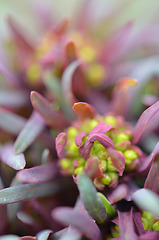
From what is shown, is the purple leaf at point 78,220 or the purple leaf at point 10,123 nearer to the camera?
the purple leaf at point 78,220

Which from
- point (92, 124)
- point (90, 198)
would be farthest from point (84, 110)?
point (90, 198)

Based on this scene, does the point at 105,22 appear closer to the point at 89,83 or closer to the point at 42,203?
the point at 89,83

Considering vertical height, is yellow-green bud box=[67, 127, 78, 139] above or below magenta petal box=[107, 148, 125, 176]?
above

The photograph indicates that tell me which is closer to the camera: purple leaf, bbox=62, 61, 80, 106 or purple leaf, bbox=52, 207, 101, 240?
purple leaf, bbox=52, 207, 101, 240

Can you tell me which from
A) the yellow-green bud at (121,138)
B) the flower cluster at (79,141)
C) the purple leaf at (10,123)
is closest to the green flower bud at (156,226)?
the flower cluster at (79,141)

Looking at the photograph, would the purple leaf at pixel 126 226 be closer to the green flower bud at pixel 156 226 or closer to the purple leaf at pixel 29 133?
the green flower bud at pixel 156 226

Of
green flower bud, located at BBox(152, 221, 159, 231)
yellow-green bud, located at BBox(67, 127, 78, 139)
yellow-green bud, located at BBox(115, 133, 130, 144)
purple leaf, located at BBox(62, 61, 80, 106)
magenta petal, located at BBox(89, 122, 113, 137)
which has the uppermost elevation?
purple leaf, located at BBox(62, 61, 80, 106)

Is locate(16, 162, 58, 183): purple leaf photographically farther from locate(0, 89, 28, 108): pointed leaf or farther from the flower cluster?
locate(0, 89, 28, 108): pointed leaf

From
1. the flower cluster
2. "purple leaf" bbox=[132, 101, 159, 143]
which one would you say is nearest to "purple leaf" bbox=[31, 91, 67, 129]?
the flower cluster
